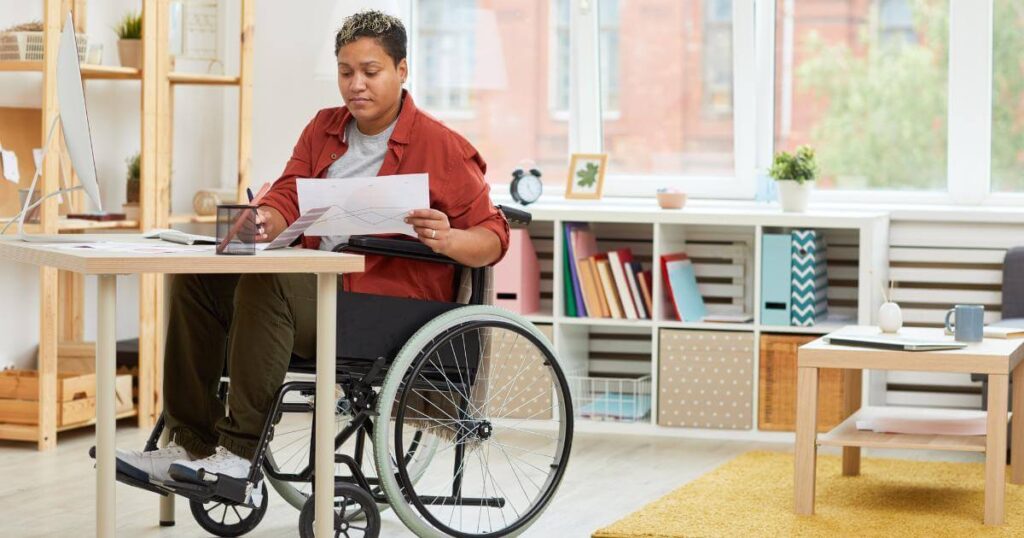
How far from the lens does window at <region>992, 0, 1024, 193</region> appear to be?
4648 mm

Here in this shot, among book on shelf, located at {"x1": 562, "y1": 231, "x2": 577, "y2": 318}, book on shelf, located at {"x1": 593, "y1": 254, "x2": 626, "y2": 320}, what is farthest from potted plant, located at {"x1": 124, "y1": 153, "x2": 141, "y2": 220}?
book on shelf, located at {"x1": 593, "y1": 254, "x2": 626, "y2": 320}

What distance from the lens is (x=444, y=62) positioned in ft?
17.3

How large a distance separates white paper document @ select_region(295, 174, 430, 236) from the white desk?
0.10m

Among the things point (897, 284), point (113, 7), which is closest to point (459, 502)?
point (897, 284)

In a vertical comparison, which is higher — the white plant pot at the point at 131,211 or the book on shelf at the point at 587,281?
the white plant pot at the point at 131,211

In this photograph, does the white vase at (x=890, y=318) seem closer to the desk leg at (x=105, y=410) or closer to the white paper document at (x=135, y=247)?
the white paper document at (x=135, y=247)

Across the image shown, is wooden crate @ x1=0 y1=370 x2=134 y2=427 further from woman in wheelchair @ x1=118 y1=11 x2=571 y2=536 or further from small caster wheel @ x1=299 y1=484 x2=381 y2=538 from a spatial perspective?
small caster wheel @ x1=299 y1=484 x2=381 y2=538

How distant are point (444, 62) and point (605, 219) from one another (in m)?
1.16

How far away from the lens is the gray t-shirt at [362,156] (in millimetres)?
A: 2836

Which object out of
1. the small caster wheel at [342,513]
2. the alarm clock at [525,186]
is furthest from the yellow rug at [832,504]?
the alarm clock at [525,186]

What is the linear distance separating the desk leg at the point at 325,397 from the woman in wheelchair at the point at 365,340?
0.03m

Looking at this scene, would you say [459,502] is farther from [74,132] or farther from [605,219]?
[605,219]

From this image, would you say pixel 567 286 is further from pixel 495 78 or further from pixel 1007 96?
pixel 1007 96

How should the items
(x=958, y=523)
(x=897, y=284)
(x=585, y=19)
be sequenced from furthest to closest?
(x=585, y=19)
(x=897, y=284)
(x=958, y=523)
